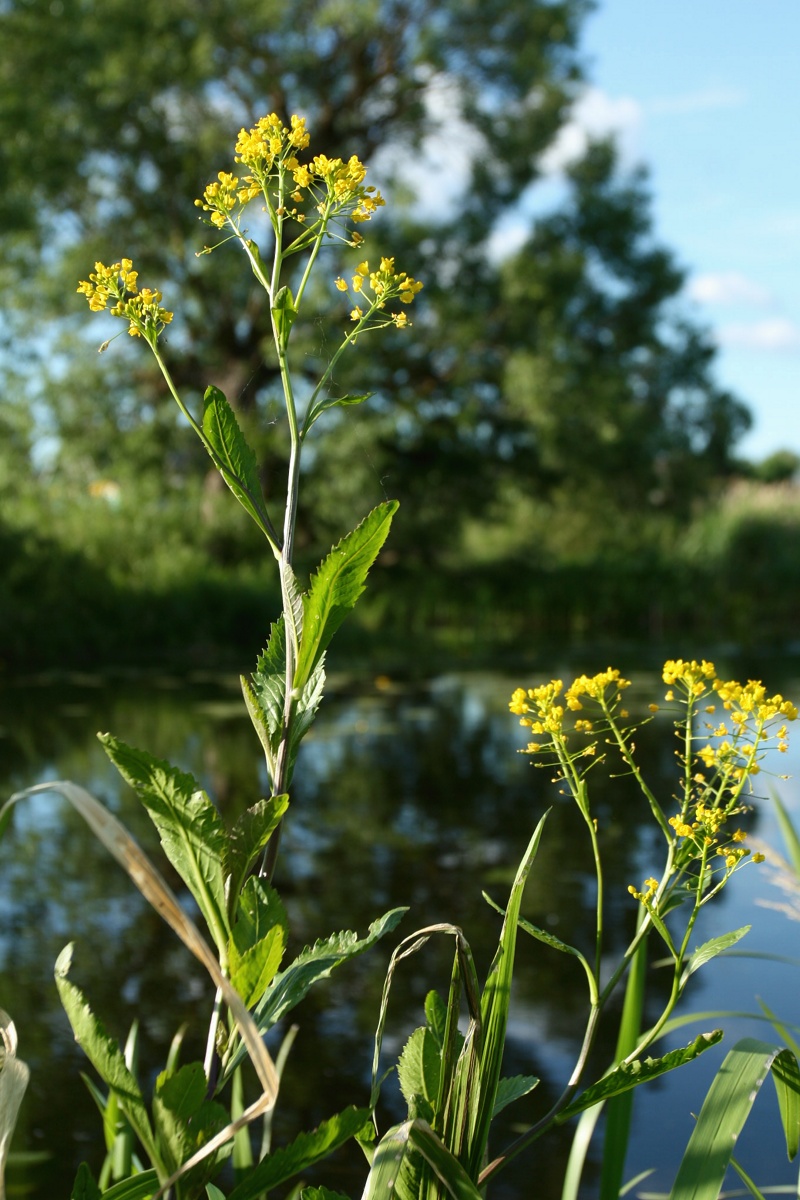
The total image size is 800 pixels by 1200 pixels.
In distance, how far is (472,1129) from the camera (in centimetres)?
75

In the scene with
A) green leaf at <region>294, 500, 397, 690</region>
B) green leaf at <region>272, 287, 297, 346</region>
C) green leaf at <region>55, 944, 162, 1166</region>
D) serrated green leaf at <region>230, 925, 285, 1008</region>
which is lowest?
green leaf at <region>55, 944, 162, 1166</region>

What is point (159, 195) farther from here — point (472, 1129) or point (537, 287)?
point (472, 1129)

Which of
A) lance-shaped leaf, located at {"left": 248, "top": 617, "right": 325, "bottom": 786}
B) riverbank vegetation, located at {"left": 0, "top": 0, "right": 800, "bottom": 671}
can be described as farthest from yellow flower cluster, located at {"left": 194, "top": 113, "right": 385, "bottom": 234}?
riverbank vegetation, located at {"left": 0, "top": 0, "right": 800, "bottom": 671}

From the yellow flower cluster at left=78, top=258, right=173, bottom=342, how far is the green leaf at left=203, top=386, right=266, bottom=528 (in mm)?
88

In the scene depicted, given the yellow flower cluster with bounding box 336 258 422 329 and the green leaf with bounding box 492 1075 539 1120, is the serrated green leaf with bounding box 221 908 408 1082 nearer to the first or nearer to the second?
the green leaf with bounding box 492 1075 539 1120

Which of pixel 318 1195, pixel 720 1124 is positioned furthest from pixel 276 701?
pixel 720 1124

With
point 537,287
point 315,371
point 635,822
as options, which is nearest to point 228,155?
point 315,371

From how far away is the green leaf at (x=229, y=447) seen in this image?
733 mm

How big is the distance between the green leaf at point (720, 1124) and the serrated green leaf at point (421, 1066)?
168 millimetres

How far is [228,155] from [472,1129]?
626 inches

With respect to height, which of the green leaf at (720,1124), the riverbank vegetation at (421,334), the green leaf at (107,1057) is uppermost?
the riverbank vegetation at (421,334)

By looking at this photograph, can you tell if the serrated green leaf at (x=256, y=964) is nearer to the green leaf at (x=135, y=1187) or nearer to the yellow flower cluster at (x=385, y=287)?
the green leaf at (x=135, y=1187)

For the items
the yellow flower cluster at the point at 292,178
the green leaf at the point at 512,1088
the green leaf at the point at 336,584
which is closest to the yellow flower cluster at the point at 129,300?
the yellow flower cluster at the point at 292,178

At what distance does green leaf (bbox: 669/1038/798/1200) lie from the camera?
0.79 meters
